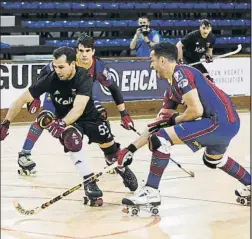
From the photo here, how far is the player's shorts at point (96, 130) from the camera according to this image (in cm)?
508

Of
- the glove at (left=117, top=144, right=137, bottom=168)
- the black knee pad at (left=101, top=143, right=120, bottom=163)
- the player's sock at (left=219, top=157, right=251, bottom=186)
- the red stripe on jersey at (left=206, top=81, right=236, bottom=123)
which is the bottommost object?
the black knee pad at (left=101, top=143, right=120, bottom=163)

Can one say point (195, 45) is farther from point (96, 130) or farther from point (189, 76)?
point (189, 76)

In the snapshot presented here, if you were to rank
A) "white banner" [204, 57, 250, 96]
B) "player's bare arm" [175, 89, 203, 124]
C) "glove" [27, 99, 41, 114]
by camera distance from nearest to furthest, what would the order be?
"player's bare arm" [175, 89, 203, 124], "glove" [27, 99, 41, 114], "white banner" [204, 57, 250, 96]

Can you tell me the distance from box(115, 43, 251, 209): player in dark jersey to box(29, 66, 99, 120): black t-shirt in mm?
559

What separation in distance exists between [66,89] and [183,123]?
3.02 ft

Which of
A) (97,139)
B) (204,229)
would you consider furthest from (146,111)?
(204,229)

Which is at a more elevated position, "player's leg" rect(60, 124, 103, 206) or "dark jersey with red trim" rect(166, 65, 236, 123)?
"dark jersey with red trim" rect(166, 65, 236, 123)

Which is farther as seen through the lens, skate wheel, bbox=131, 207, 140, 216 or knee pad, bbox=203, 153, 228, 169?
knee pad, bbox=203, 153, 228, 169

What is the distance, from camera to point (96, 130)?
16.8 feet

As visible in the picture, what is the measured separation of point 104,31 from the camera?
14641mm

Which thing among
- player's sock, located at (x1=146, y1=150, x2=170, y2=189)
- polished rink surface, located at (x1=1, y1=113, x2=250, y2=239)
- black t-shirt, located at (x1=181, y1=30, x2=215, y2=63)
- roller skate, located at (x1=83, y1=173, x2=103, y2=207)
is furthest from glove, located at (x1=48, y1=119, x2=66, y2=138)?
black t-shirt, located at (x1=181, y1=30, x2=215, y2=63)

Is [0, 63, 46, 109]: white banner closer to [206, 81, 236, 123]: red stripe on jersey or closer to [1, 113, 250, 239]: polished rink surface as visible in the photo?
[1, 113, 250, 239]: polished rink surface

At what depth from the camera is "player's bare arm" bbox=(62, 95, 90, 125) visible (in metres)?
4.71

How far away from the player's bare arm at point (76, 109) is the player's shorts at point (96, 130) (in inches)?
10.8
